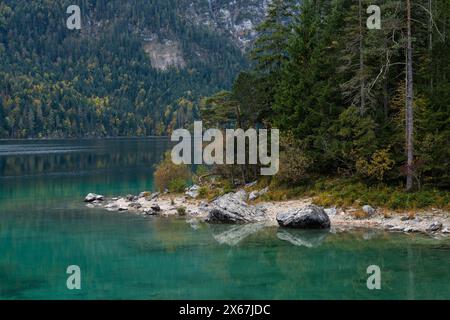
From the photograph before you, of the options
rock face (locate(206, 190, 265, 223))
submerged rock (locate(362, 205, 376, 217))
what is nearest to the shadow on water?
rock face (locate(206, 190, 265, 223))

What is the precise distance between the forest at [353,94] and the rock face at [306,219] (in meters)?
5.59

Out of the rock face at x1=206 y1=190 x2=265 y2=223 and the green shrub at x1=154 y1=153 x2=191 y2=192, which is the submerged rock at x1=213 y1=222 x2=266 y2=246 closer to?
the rock face at x1=206 y1=190 x2=265 y2=223

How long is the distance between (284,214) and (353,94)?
1351 cm

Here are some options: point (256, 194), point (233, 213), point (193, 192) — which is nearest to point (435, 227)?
point (233, 213)

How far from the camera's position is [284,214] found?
35.4 m

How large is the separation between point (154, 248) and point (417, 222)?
15063 mm

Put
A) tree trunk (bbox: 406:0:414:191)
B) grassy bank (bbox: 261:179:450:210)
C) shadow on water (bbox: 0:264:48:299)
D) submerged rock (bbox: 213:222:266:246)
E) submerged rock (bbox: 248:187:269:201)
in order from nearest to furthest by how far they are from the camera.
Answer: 1. shadow on water (bbox: 0:264:48:299)
2. submerged rock (bbox: 213:222:266:246)
3. grassy bank (bbox: 261:179:450:210)
4. tree trunk (bbox: 406:0:414:191)
5. submerged rock (bbox: 248:187:269:201)

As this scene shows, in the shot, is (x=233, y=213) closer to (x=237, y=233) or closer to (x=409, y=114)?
(x=237, y=233)

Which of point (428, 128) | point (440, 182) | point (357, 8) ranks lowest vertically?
point (440, 182)

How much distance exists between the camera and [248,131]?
48.8 m

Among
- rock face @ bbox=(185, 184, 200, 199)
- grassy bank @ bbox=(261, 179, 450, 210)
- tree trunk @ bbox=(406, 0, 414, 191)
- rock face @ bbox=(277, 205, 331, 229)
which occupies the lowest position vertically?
rock face @ bbox=(185, 184, 200, 199)

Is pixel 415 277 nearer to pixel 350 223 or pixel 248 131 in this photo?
pixel 350 223

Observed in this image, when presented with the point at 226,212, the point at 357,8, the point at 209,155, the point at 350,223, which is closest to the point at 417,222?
the point at 350,223

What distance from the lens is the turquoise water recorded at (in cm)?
2167
